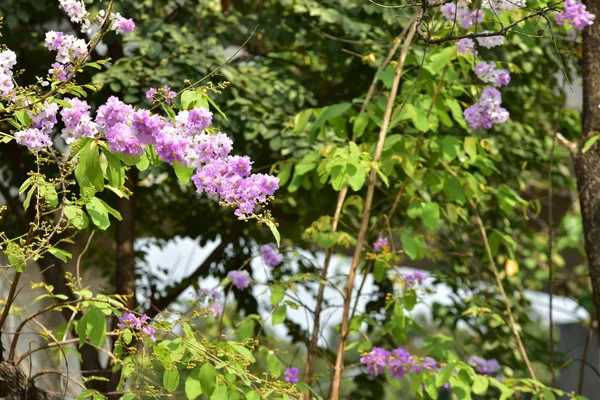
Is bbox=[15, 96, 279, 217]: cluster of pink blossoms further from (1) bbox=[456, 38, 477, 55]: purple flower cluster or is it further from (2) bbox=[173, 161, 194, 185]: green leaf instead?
(1) bbox=[456, 38, 477, 55]: purple flower cluster

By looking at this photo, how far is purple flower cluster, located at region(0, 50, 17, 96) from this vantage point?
2.43m

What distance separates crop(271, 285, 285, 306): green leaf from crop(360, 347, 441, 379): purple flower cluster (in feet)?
1.34

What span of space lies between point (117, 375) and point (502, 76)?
7.60 ft

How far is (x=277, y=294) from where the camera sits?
3545 mm

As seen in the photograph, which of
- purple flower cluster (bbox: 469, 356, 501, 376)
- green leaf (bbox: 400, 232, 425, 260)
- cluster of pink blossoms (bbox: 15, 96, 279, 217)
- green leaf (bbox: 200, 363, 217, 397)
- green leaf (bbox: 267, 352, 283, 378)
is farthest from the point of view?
purple flower cluster (bbox: 469, 356, 501, 376)

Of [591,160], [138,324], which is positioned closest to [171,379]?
[138,324]

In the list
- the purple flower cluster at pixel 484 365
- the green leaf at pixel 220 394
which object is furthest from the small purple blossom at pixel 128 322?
the purple flower cluster at pixel 484 365

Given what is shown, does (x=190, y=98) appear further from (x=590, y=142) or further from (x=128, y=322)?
(x=590, y=142)

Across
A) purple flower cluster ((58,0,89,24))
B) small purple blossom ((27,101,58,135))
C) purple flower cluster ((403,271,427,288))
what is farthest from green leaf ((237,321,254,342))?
purple flower cluster ((58,0,89,24))

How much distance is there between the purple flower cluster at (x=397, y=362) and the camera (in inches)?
141

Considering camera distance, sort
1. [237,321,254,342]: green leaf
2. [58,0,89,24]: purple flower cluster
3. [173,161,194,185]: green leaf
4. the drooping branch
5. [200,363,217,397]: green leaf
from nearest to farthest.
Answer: [173,161,194,185]: green leaf
[58,0,89,24]: purple flower cluster
[200,363,217,397]: green leaf
[237,321,254,342]: green leaf
the drooping branch

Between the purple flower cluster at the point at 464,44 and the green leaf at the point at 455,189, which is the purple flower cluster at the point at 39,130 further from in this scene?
the green leaf at the point at 455,189

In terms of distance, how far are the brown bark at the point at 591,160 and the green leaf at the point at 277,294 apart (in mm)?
1219

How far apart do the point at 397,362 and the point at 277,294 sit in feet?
1.72
